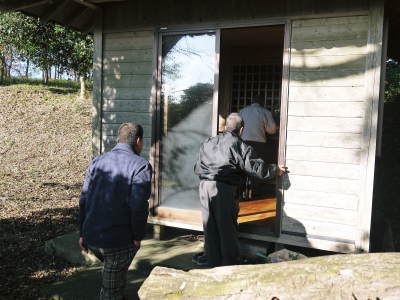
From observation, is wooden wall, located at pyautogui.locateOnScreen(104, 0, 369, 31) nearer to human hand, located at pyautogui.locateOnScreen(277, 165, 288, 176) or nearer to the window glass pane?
the window glass pane

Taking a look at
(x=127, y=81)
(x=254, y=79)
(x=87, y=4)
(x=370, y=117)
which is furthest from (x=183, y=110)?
(x=254, y=79)

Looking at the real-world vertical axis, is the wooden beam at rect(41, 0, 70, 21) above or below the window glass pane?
above

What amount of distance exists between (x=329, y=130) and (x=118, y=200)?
257cm

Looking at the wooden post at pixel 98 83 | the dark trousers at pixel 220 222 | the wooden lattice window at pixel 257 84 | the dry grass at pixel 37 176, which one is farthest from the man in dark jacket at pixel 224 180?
the wooden lattice window at pixel 257 84

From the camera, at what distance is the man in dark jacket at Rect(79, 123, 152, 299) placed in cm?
295

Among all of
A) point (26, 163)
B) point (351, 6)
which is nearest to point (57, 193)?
point (26, 163)

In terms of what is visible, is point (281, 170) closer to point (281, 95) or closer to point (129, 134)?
point (281, 95)

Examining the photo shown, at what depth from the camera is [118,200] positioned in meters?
2.98

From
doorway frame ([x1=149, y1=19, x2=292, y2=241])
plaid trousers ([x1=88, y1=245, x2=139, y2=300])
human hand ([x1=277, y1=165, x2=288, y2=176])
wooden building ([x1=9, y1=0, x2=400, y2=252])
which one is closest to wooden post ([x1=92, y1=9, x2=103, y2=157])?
wooden building ([x1=9, y1=0, x2=400, y2=252])

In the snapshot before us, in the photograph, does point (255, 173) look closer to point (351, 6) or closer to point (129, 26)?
point (351, 6)

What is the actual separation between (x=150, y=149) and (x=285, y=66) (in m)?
2.12

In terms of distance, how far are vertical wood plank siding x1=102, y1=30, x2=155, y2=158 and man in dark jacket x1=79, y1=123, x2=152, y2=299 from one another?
232 centimetres

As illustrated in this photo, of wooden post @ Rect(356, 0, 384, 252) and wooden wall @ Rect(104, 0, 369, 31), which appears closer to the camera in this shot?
wooden post @ Rect(356, 0, 384, 252)

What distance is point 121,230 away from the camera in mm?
3002
